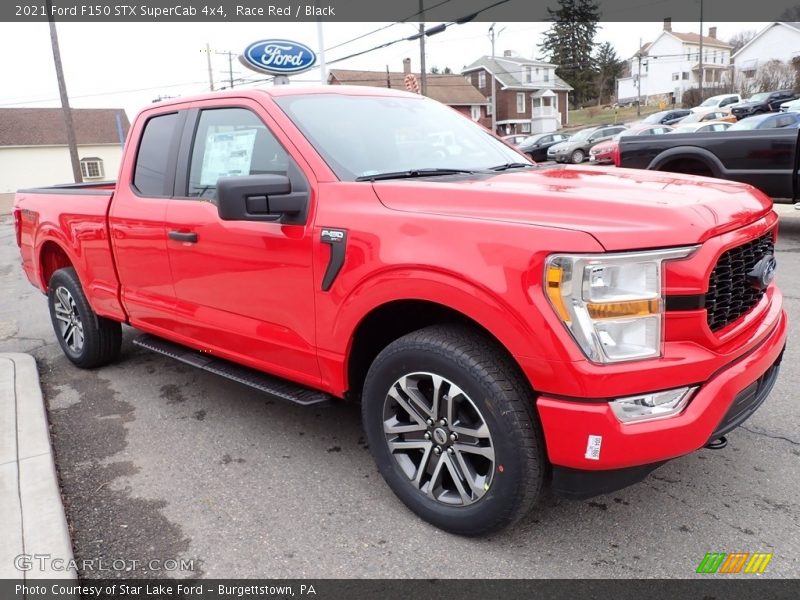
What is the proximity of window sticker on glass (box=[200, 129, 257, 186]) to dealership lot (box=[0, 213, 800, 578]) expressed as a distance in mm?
1511

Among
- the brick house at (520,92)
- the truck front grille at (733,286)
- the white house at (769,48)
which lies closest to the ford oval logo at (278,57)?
the truck front grille at (733,286)

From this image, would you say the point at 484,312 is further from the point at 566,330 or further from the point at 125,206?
the point at 125,206

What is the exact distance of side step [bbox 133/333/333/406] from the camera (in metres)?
3.16

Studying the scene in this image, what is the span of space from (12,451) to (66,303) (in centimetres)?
179

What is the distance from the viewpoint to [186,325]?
3809 mm

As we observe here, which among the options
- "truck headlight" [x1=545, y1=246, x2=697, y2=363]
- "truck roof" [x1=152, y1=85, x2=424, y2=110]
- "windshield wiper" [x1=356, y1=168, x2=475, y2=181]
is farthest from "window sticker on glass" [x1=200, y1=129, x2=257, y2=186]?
"truck headlight" [x1=545, y1=246, x2=697, y2=363]

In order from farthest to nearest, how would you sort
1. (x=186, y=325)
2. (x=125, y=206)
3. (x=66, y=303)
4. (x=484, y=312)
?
(x=66, y=303), (x=125, y=206), (x=186, y=325), (x=484, y=312)

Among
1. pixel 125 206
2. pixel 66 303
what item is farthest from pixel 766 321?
pixel 66 303

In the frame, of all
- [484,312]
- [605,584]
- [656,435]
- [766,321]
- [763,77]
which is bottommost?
[605,584]

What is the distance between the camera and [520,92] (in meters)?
60.3

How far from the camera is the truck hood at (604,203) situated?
218 centimetres

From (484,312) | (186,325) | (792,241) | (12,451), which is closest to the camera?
(484,312)

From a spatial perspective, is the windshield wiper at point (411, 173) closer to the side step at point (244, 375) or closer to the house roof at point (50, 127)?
the side step at point (244, 375)

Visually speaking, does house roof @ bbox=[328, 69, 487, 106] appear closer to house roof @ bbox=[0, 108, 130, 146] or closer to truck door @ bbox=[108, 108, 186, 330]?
house roof @ bbox=[0, 108, 130, 146]
